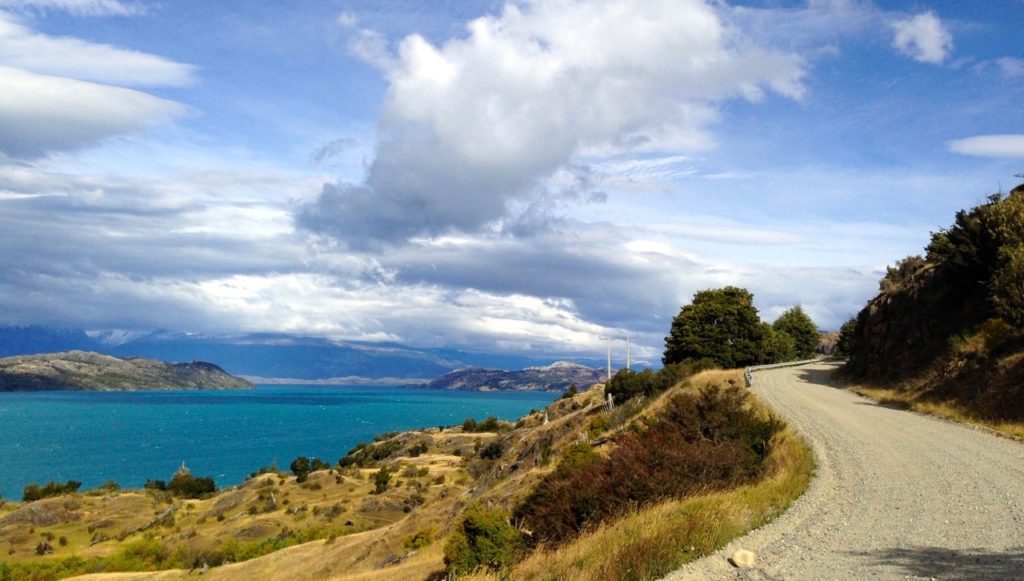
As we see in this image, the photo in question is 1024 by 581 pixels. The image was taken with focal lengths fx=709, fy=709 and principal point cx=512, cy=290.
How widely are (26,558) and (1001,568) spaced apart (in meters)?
49.8

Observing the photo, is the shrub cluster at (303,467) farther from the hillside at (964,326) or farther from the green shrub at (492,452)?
the hillside at (964,326)

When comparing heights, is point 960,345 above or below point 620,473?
above

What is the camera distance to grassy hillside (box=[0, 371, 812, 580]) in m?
11.5

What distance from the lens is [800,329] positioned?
102 metres

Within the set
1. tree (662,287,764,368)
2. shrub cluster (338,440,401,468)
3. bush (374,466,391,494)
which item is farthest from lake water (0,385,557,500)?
tree (662,287,764,368)

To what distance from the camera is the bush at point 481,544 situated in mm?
13820

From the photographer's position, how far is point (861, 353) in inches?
A: 1786

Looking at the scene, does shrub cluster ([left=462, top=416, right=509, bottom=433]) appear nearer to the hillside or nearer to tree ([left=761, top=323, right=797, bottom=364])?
tree ([left=761, top=323, right=797, bottom=364])

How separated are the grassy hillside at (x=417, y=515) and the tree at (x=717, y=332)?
28.8 ft

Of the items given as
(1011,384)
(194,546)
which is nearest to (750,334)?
(1011,384)

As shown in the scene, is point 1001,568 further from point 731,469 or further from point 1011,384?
point 1011,384

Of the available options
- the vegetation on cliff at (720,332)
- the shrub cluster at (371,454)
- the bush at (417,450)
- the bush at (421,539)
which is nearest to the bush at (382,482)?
the bush at (417,450)

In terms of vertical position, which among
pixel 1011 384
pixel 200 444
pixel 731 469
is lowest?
pixel 200 444

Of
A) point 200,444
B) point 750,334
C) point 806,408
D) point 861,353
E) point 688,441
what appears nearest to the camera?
point 688,441
